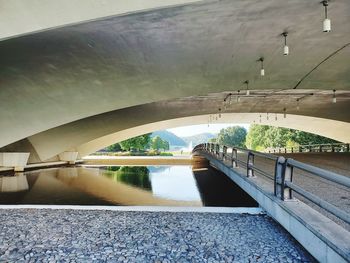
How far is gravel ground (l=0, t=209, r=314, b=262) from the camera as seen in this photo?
370cm

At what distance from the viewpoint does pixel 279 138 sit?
165 feet

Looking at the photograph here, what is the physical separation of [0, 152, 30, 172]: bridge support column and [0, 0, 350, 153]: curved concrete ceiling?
363 cm

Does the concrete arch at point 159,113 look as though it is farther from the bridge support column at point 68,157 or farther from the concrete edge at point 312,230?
the concrete edge at point 312,230

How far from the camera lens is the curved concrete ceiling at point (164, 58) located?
23.2 feet

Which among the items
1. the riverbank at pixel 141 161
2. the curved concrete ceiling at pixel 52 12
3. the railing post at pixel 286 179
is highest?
the curved concrete ceiling at pixel 52 12

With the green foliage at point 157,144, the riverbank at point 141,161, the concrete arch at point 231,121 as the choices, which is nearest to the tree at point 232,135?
the green foliage at point 157,144

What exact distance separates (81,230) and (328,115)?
76.7ft

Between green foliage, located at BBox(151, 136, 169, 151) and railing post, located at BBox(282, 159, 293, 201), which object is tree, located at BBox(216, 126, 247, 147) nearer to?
green foliage, located at BBox(151, 136, 169, 151)

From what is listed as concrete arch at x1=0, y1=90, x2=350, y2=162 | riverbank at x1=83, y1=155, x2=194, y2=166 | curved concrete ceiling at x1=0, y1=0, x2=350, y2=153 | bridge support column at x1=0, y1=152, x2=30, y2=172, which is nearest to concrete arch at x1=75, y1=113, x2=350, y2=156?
riverbank at x1=83, y1=155, x2=194, y2=166

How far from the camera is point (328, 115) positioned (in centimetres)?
2350

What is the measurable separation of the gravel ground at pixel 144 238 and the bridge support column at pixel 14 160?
11.4 metres

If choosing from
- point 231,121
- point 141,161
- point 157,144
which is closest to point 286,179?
point 141,161

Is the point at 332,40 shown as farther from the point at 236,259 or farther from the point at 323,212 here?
the point at 236,259

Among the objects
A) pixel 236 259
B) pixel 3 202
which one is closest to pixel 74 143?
pixel 3 202
